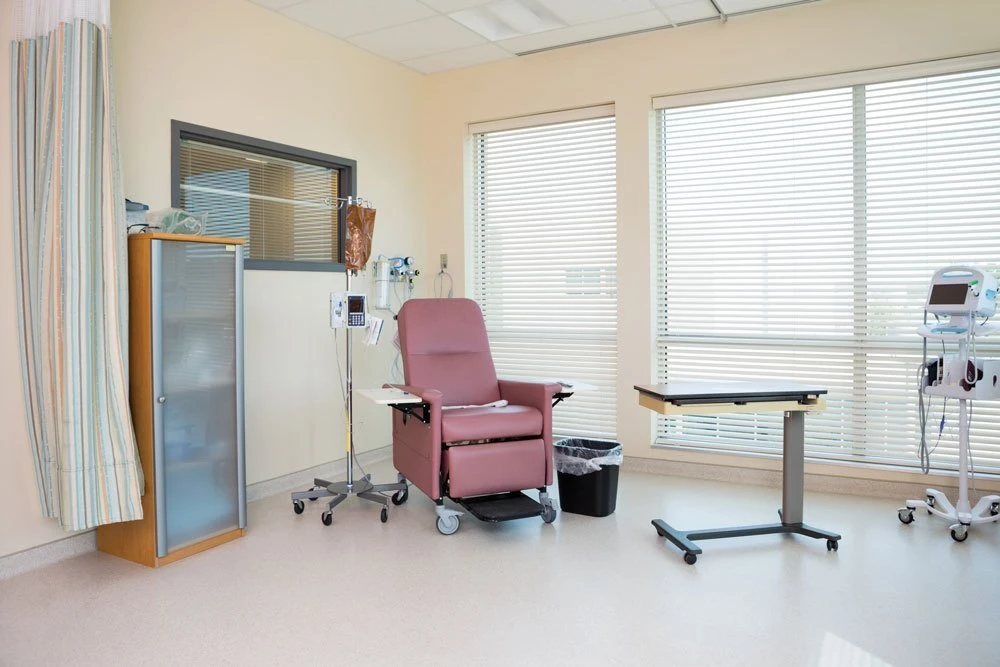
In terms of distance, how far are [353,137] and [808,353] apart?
10.9ft

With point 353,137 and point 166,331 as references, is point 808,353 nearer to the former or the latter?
point 353,137

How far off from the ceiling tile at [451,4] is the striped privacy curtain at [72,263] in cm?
184

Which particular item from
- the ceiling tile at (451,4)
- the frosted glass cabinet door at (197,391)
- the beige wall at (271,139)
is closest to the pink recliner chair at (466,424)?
the beige wall at (271,139)

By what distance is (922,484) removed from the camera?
4289 millimetres

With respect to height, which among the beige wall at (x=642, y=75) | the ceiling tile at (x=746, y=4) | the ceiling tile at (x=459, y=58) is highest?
the ceiling tile at (x=459, y=58)

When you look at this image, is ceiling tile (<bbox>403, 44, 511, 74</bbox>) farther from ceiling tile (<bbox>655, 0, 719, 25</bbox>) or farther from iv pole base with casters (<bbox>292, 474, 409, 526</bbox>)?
iv pole base with casters (<bbox>292, 474, 409, 526</bbox>)

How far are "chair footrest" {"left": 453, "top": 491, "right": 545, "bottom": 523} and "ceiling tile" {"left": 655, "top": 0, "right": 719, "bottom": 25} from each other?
2986mm

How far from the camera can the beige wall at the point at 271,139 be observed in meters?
3.34

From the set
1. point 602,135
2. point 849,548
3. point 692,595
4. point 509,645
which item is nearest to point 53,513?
point 509,645

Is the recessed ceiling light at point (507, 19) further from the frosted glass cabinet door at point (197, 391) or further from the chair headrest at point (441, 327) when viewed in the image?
the frosted glass cabinet door at point (197, 391)

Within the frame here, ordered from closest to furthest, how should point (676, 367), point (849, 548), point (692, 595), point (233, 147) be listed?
point (692, 595) → point (849, 548) → point (233, 147) → point (676, 367)

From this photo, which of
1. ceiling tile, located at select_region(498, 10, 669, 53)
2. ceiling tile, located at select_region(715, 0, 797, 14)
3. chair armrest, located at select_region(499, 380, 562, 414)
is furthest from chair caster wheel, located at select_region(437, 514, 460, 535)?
ceiling tile, located at select_region(715, 0, 797, 14)

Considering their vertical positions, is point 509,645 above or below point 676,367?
below

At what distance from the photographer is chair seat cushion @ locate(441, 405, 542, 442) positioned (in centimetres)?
377
